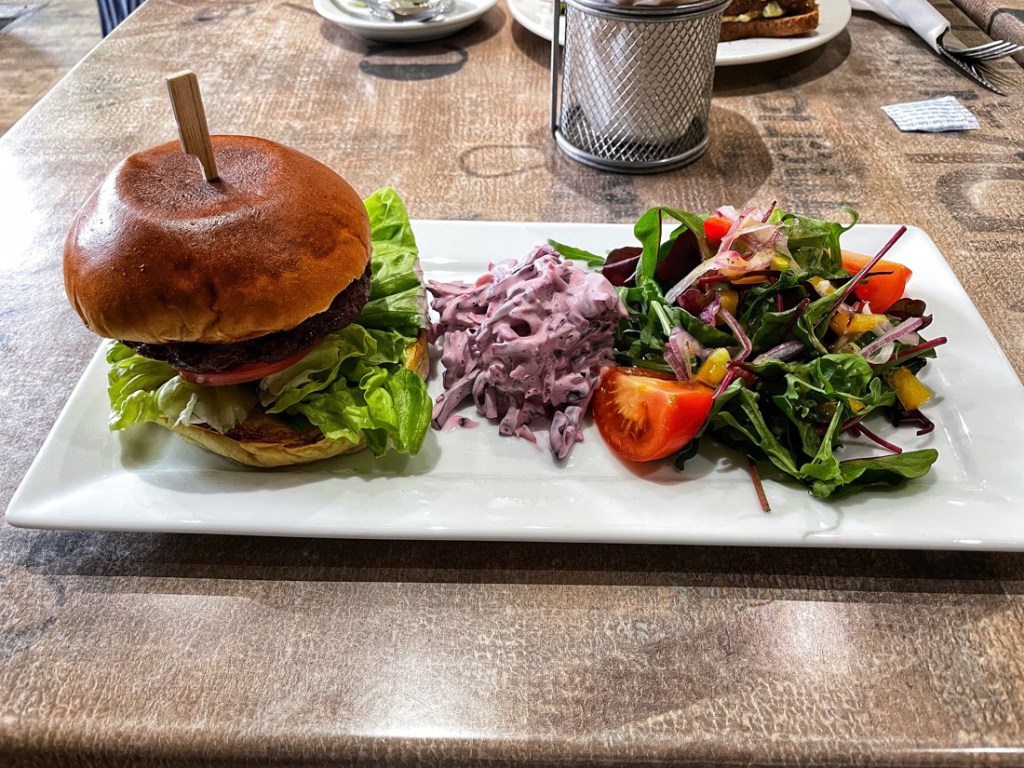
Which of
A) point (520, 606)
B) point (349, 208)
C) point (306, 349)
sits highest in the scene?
point (349, 208)

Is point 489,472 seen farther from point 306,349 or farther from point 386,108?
point 386,108

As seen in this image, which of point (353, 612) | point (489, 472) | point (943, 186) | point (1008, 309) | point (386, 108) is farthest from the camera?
point (386, 108)

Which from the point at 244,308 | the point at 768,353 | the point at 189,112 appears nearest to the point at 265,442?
the point at 244,308

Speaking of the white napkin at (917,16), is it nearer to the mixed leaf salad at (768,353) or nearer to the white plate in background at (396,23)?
the white plate in background at (396,23)

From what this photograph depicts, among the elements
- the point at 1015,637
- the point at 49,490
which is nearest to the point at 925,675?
the point at 1015,637

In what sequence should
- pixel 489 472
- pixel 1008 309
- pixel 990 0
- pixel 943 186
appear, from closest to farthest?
pixel 489 472
pixel 1008 309
pixel 943 186
pixel 990 0

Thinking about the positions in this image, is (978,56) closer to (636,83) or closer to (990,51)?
(990,51)

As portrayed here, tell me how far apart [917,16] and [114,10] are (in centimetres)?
422

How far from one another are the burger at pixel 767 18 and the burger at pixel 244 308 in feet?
6.88

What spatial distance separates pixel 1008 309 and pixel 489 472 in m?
1.44

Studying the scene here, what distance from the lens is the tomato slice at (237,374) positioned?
1512 mm

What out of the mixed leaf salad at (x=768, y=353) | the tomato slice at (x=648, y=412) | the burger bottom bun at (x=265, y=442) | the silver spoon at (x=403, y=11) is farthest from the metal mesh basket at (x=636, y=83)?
the burger bottom bun at (x=265, y=442)

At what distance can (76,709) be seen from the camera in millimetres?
1226

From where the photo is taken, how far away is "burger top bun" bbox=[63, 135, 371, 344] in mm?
1369
